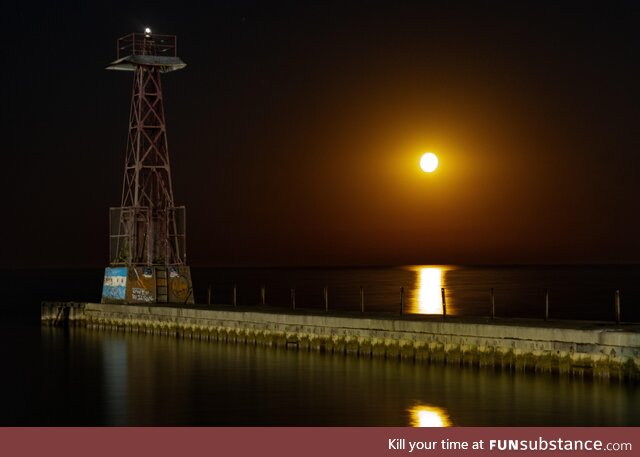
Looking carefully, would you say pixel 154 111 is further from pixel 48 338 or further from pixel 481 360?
pixel 481 360

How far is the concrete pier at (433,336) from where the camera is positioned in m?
31.2

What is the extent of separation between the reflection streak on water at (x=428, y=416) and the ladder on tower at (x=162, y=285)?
1075 inches

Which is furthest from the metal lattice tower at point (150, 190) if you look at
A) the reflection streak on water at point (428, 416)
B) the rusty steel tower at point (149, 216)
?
the reflection streak on water at point (428, 416)

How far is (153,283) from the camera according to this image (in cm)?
5572

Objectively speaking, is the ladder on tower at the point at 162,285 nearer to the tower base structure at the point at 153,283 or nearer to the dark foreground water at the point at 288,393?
the tower base structure at the point at 153,283

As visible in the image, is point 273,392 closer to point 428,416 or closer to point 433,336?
point 433,336

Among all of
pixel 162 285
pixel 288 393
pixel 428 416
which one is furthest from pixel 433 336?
pixel 162 285

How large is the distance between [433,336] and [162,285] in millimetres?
22714

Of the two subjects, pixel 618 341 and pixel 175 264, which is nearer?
pixel 618 341

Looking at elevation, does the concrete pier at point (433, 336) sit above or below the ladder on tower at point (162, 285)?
below

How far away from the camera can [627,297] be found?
111 m

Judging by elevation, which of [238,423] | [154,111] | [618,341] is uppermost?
[154,111]

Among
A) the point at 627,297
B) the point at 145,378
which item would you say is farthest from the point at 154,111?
the point at 627,297

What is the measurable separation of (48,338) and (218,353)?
53.2 ft
